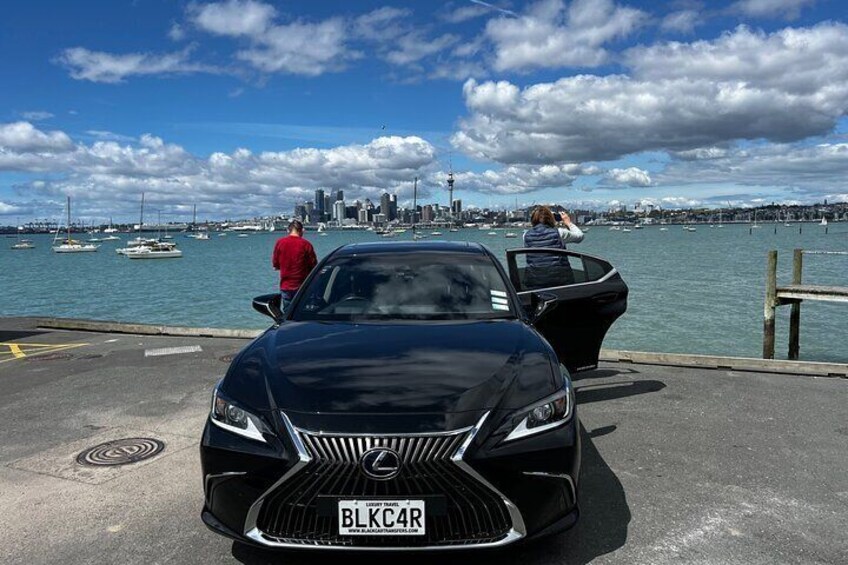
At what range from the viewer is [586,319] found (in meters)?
6.17

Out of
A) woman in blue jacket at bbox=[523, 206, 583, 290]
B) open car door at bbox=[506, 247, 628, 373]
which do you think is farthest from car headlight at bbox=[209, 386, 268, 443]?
woman in blue jacket at bbox=[523, 206, 583, 290]

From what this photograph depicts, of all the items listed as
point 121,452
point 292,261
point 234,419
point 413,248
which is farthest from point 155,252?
point 234,419

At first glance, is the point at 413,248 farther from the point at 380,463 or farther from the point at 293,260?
the point at 293,260

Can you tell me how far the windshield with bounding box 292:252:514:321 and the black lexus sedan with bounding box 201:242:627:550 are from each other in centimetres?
48

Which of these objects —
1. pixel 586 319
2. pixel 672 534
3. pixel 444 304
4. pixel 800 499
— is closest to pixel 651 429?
pixel 586 319

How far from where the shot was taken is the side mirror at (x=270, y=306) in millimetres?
4730

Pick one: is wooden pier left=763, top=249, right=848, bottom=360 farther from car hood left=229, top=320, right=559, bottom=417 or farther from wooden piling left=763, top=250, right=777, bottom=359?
car hood left=229, top=320, right=559, bottom=417

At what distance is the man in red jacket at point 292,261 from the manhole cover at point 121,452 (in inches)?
159

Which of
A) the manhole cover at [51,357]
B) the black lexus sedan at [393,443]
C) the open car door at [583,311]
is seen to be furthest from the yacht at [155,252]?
the black lexus sedan at [393,443]

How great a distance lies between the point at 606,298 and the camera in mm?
6203

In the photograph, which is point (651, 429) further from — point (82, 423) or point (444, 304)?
point (82, 423)

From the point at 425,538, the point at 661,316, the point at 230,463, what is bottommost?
the point at 661,316

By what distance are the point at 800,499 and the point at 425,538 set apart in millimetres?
2712

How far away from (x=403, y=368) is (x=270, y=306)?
6.15 ft
